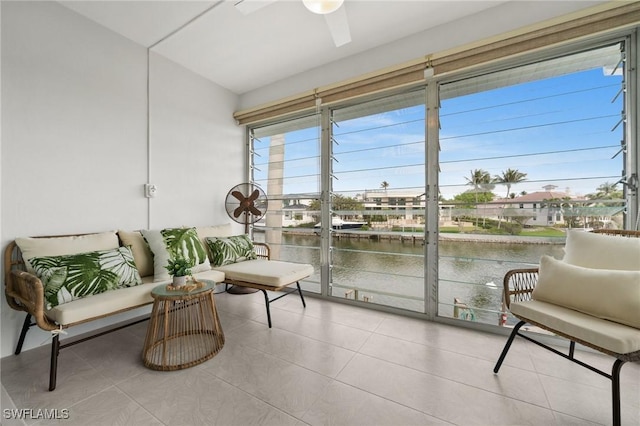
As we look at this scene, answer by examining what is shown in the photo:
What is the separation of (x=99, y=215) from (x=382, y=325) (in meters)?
2.71

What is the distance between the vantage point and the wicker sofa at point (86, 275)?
1594mm

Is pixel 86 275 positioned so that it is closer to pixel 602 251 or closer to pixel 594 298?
pixel 594 298

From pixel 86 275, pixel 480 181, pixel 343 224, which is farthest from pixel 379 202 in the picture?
pixel 86 275

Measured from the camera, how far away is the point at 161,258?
233 centimetres

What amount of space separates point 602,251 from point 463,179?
1.06 metres

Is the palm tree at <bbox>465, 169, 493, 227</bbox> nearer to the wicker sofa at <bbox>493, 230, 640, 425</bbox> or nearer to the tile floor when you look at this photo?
the wicker sofa at <bbox>493, 230, 640, 425</bbox>

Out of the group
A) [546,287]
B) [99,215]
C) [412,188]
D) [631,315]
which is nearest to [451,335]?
[546,287]

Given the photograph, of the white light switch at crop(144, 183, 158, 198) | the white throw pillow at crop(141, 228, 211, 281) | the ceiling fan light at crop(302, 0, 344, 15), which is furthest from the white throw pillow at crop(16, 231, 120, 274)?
the ceiling fan light at crop(302, 0, 344, 15)

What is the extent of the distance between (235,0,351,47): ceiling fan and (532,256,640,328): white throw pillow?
6.53ft

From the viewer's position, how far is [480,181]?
234 centimetres

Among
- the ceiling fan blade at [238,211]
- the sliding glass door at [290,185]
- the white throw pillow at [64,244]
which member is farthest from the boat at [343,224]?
the white throw pillow at [64,244]

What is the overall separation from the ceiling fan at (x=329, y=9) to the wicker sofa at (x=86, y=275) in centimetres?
195

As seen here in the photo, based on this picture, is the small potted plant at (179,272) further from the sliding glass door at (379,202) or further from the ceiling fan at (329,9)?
the ceiling fan at (329,9)

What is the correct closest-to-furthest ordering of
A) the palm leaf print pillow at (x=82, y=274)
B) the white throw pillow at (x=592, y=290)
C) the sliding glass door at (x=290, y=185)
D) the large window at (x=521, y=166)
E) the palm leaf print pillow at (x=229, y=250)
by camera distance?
the white throw pillow at (x=592, y=290), the palm leaf print pillow at (x=82, y=274), the large window at (x=521, y=166), the palm leaf print pillow at (x=229, y=250), the sliding glass door at (x=290, y=185)
